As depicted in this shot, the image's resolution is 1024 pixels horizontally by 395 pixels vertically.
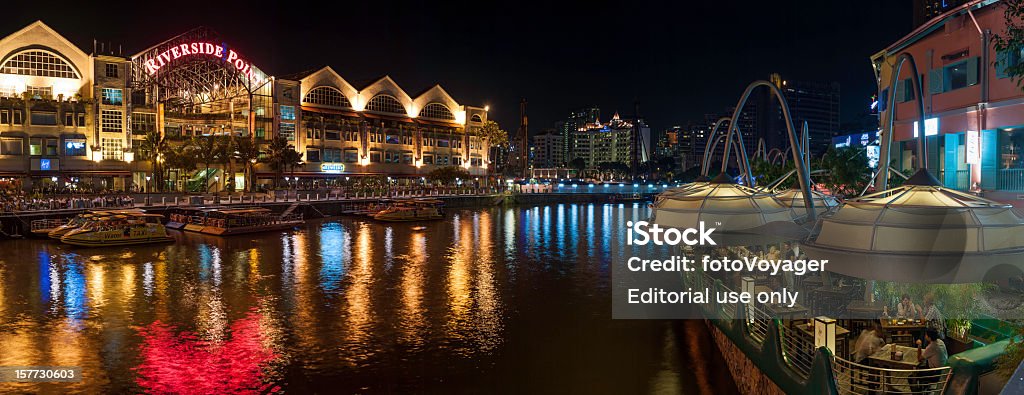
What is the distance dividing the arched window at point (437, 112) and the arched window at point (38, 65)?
49.3 metres

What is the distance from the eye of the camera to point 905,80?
33594 mm

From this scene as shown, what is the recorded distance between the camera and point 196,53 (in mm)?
80062

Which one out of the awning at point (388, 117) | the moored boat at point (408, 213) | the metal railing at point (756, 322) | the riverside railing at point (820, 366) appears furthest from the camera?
the awning at point (388, 117)

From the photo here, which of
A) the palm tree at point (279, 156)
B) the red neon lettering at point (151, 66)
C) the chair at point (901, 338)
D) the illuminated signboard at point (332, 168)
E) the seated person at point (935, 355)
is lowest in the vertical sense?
the chair at point (901, 338)

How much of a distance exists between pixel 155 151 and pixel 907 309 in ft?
247

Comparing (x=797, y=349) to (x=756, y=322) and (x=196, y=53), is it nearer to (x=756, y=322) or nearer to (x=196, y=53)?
(x=756, y=322)

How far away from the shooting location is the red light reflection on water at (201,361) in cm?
1709

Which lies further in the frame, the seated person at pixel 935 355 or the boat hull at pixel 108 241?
the boat hull at pixel 108 241

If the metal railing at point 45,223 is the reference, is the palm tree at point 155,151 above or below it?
above

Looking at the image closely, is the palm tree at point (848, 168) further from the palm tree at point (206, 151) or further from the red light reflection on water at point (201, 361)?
the palm tree at point (206, 151)

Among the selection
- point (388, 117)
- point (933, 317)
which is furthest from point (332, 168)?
point (933, 317)

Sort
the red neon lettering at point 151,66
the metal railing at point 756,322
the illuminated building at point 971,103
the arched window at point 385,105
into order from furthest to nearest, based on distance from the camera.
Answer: the arched window at point 385,105
the red neon lettering at point 151,66
the illuminated building at point 971,103
the metal railing at point 756,322

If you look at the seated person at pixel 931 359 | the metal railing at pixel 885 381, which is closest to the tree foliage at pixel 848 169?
the seated person at pixel 931 359

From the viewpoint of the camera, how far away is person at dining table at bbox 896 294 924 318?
13.4 meters
